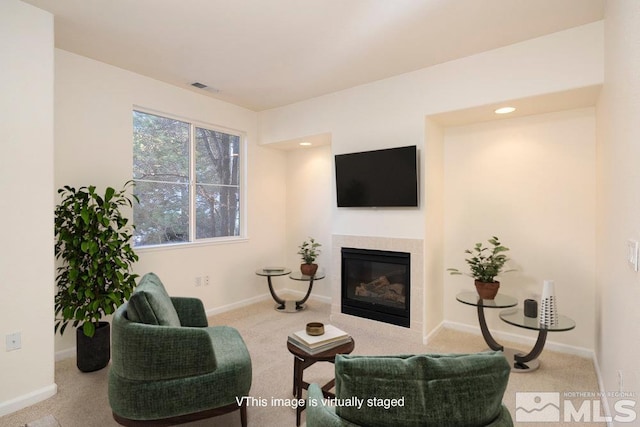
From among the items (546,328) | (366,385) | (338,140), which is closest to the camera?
(366,385)

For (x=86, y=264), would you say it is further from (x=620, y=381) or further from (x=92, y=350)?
(x=620, y=381)

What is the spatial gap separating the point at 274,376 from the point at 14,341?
182 cm

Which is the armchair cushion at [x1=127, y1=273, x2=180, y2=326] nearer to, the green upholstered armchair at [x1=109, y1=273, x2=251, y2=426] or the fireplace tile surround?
the green upholstered armchair at [x1=109, y1=273, x2=251, y2=426]

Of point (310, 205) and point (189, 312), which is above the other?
point (310, 205)

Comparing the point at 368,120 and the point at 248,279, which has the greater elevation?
the point at 368,120

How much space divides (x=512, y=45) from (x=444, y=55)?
21.7 inches

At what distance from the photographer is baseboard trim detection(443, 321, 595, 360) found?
300 centimetres

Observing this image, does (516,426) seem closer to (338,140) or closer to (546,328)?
(546,328)

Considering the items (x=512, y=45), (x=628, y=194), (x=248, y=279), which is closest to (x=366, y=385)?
(x=628, y=194)

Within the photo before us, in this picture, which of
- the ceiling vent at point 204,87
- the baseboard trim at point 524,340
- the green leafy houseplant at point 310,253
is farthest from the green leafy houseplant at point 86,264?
the baseboard trim at point 524,340

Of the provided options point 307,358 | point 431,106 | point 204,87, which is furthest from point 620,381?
point 204,87

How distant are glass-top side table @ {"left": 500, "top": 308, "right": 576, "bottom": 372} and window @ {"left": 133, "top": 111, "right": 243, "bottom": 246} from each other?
11.3 ft

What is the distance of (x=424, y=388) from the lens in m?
0.94

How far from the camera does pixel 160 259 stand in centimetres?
364
